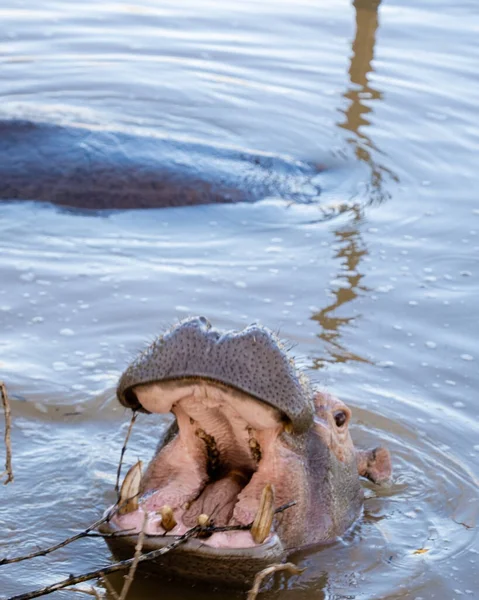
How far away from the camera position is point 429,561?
426 cm

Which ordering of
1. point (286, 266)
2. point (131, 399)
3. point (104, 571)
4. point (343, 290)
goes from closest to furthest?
point (104, 571) → point (131, 399) → point (343, 290) → point (286, 266)

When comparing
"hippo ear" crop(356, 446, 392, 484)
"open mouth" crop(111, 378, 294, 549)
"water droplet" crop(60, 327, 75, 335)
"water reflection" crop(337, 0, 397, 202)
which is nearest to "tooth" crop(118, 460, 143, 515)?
"open mouth" crop(111, 378, 294, 549)

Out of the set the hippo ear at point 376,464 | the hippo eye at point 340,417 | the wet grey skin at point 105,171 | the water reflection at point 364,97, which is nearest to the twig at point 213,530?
the hippo eye at point 340,417

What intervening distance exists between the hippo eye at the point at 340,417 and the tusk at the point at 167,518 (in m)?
0.87

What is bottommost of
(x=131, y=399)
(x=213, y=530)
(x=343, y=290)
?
(x=343, y=290)

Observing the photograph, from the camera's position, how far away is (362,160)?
8875 millimetres

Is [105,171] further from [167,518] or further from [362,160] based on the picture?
[167,518]

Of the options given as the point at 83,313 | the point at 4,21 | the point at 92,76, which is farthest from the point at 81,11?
the point at 83,313

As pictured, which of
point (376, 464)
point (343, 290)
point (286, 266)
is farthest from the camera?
point (286, 266)

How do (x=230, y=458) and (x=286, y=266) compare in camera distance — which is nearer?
(x=230, y=458)

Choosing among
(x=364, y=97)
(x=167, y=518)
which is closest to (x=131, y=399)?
(x=167, y=518)

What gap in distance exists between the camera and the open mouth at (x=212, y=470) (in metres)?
3.48

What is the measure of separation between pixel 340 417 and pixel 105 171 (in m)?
3.72

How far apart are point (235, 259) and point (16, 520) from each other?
10.1 feet
